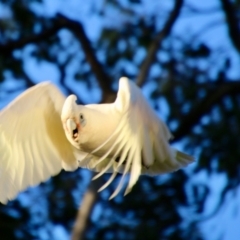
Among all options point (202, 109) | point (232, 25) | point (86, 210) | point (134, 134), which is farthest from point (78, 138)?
point (232, 25)

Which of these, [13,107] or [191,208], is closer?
[13,107]

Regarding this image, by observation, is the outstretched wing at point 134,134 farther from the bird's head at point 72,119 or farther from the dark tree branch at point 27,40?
the dark tree branch at point 27,40

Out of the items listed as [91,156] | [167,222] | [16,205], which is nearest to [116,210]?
[167,222]

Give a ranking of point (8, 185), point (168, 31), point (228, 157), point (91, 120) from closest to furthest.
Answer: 1. point (91, 120)
2. point (8, 185)
3. point (168, 31)
4. point (228, 157)

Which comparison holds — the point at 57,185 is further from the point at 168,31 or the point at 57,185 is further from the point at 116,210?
the point at 168,31

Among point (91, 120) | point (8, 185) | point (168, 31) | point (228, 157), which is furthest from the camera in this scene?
point (228, 157)

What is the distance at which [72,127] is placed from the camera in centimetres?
396

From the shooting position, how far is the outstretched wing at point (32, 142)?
14.1 feet

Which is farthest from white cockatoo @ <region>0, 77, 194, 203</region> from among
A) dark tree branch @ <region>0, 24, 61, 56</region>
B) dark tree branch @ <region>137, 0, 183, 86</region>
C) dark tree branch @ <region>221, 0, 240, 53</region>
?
dark tree branch @ <region>0, 24, 61, 56</region>

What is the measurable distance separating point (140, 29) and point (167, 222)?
192 cm

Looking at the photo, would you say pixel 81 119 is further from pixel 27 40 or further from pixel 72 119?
pixel 27 40

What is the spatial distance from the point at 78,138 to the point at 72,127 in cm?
7

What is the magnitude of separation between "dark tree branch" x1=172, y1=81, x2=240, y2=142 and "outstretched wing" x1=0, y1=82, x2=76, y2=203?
2762 millimetres

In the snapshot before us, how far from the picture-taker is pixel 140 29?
317 inches
